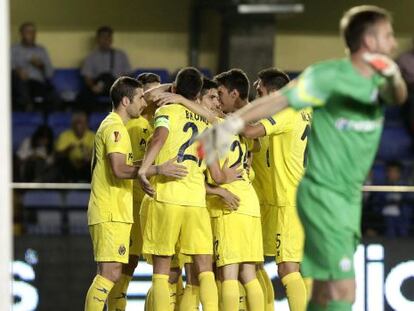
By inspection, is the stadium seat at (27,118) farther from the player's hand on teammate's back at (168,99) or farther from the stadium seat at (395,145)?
the player's hand on teammate's back at (168,99)

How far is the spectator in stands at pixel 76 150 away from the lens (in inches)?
535

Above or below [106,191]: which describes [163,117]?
above

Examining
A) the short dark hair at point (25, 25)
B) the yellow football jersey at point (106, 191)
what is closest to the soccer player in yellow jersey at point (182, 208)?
the yellow football jersey at point (106, 191)

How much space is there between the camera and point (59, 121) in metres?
14.1

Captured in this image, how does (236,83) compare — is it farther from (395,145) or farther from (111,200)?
(395,145)

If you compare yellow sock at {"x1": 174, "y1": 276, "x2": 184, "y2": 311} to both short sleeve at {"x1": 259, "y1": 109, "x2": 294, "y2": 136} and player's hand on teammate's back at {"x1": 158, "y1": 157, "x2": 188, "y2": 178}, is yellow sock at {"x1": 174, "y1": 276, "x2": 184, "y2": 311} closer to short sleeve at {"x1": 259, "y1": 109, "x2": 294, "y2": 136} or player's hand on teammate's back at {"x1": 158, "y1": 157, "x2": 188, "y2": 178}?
player's hand on teammate's back at {"x1": 158, "y1": 157, "x2": 188, "y2": 178}

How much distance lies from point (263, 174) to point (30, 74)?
4976mm

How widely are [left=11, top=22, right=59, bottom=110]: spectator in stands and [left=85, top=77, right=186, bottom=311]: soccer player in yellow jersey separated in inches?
188

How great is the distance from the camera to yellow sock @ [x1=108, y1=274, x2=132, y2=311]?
32.8 ft

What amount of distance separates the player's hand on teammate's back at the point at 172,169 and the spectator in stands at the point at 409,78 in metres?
5.61

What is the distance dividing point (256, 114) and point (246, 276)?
140 inches

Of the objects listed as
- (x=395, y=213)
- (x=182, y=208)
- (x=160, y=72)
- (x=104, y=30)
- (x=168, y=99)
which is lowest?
(x=395, y=213)

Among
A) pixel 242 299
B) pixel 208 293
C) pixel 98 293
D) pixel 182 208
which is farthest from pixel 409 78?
pixel 98 293

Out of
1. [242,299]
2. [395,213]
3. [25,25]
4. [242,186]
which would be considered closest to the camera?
[242,186]
